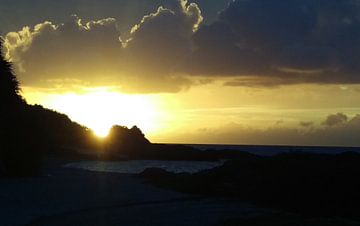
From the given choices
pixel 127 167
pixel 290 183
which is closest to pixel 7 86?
pixel 290 183

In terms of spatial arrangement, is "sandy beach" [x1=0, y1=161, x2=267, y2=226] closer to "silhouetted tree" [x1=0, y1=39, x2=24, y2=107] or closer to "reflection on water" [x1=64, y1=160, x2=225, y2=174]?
"silhouetted tree" [x1=0, y1=39, x2=24, y2=107]

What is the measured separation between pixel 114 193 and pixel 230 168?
1062 cm

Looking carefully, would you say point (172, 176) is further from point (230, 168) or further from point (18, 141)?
point (18, 141)

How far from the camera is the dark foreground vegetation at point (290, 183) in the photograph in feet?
97.5

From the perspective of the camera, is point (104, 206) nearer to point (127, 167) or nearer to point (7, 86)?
point (7, 86)

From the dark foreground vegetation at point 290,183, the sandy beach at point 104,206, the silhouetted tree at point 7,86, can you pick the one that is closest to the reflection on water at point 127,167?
the silhouetted tree at point 7,86

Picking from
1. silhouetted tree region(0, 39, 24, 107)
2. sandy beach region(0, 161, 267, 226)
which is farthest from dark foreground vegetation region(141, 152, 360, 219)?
silhouetted tree region(0, 39, 24, 107)

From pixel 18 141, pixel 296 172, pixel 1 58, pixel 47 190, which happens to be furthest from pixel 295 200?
pixel 1 58

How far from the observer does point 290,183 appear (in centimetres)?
3369

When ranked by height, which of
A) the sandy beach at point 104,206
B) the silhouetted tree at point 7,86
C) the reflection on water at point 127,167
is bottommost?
the sandy beach at point 104,206

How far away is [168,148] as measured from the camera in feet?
431

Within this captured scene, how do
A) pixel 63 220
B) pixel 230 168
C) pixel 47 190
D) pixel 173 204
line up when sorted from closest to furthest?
pixel 63 220 < pixel 173 204 < pixel 47 190 < pixel 230 168

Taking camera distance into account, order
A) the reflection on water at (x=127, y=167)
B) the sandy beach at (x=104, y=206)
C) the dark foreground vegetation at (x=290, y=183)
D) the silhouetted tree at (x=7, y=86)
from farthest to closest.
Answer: the reflection on water at (x=127, y=167), the silhouetted tree at (x=7, y=86), the dark foreground vegetation at (x=290, y=183), the sandy beach at (x=104, y=206)

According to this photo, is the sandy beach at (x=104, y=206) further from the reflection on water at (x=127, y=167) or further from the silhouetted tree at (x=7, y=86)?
the reflection on water at (x=127, y=167)
